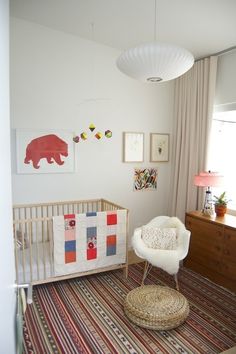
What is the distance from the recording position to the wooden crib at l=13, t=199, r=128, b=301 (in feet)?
8.68

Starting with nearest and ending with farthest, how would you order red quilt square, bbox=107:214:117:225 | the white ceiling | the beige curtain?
the white ceiling, red quilt square, bbox=107:214:117:225, the beige curtain

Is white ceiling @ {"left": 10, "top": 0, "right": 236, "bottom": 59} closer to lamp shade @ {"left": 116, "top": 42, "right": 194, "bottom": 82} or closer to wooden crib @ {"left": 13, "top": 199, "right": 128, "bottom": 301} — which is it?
lamp shade @ {"left": 116, "top": 42, "right": 194, "bottom": 82}

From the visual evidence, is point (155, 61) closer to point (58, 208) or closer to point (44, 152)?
point (44, 152)

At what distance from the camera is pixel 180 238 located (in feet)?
9.41

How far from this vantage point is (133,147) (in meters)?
3.88

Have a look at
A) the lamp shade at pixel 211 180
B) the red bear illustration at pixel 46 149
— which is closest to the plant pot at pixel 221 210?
the lamp shade at pixel 211 180

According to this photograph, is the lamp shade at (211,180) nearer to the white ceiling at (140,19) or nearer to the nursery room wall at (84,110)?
the nursery room wall at (84,110)

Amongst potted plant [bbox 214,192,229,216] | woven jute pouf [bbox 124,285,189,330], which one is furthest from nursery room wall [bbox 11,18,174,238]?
woven jute pouf [bbox 124,285,189,330]

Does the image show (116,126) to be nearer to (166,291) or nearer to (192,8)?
(192,8)

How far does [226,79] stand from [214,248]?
2093mm

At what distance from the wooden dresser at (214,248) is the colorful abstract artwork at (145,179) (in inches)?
35.6

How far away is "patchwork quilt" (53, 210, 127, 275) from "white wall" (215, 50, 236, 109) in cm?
194

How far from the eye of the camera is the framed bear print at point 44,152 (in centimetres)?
310

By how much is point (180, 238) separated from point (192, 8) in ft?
7.39
